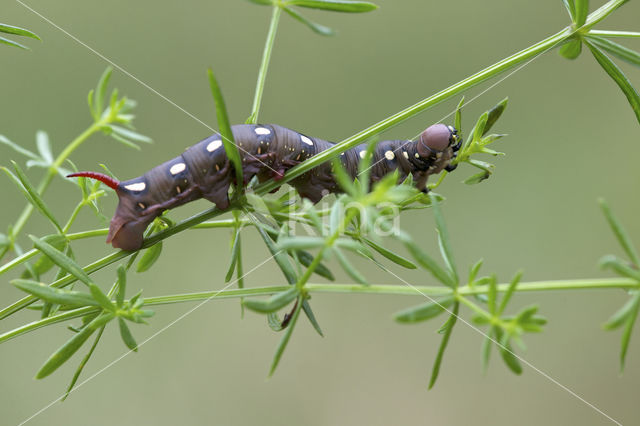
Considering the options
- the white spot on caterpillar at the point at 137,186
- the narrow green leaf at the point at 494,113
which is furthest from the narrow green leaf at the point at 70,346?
the narrow green leaf at the point at 494,113

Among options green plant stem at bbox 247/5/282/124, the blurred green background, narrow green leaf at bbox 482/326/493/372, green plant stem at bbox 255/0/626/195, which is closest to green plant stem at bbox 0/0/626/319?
green plant stem at bbox 255/0/626/195

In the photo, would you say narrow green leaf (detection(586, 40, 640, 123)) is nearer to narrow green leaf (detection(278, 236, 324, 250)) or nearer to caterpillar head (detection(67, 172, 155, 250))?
narrow green leaf (detection(278, 236, 324, 250))

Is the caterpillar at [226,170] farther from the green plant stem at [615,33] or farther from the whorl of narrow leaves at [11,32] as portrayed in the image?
the green plant stem at [615,33]

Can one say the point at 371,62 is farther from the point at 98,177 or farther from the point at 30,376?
the point at 98,177

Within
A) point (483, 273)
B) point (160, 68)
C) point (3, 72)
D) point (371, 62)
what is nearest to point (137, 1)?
point (160, 68)

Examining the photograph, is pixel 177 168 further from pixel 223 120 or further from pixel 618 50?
pixel 618 50

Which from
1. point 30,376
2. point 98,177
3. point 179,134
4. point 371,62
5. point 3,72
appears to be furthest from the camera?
point 371,62

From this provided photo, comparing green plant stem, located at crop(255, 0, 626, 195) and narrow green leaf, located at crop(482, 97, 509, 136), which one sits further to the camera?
narrow green leaf, located at crop(482, 97, 509, 136)
